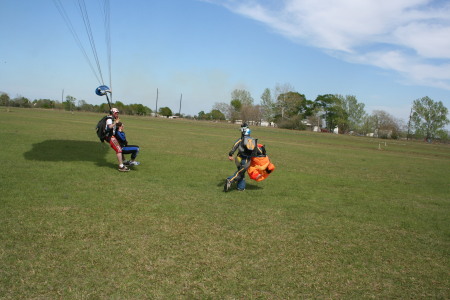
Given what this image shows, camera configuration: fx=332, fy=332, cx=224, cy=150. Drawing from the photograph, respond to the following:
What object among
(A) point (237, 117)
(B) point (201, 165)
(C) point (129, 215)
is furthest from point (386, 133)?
(C) point (129, 215)

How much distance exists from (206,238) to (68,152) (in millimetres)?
10388

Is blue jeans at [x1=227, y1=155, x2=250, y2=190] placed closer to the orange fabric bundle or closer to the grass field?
the orange fabric bundle

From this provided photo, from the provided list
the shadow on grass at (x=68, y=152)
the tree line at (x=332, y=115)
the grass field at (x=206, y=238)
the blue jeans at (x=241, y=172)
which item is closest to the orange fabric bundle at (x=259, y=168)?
the blue jeans at (x=241, y=172)

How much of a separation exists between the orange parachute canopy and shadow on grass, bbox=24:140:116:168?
537cm

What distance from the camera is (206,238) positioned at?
569cm

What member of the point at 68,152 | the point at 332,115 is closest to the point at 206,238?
the point at 68,152

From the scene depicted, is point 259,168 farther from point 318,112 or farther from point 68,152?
point 318,112

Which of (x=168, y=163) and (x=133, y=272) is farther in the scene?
(x=168, y=163)

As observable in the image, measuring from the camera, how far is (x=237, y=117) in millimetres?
109250

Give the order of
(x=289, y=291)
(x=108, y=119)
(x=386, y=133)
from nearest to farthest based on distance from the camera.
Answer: (x=289, y=291) → (x=108, y=119) → (x=386, y=133)

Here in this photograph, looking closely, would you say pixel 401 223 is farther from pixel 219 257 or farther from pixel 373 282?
pixel 219 257

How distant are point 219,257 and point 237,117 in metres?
105

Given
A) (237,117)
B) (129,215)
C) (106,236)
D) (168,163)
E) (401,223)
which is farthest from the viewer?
(237,117)

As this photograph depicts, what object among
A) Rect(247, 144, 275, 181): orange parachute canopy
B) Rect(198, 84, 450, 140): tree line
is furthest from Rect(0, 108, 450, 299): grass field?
Rect(198, 84, 450, 140): tree line
